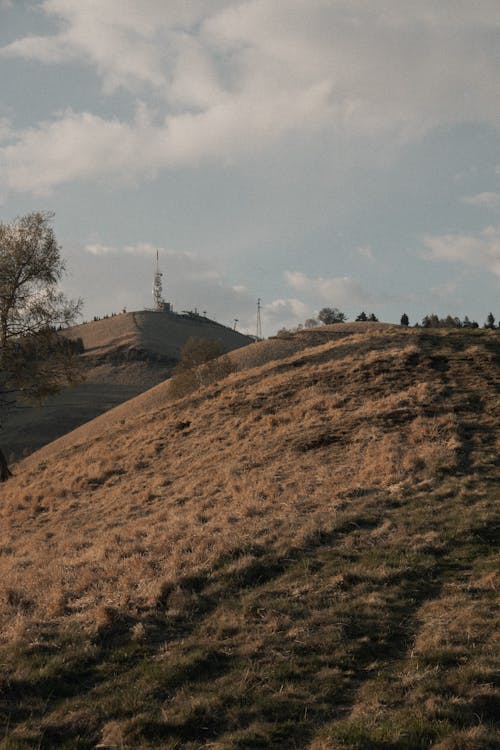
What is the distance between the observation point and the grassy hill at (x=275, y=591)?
7641 millimetres

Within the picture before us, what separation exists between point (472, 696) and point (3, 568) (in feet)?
40.7

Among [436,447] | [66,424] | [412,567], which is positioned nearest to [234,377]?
[436,447]

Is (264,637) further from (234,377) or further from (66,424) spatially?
(66,424)

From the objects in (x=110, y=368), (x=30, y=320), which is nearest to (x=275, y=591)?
(x=30, y=320)

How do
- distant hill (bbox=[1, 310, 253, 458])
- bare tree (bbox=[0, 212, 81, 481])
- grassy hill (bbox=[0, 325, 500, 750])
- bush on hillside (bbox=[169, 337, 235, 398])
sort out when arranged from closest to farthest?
grassy hill (bbox=[0, 325, 500, 750]) → bare tree (bbox=[0, 212, 81, 481]) → bush on hillside (bbox=[169, 337, 235, 398]) → distant hill (bbox=[1, 310, 253, 458])

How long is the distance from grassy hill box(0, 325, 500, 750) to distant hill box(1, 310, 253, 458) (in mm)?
36135

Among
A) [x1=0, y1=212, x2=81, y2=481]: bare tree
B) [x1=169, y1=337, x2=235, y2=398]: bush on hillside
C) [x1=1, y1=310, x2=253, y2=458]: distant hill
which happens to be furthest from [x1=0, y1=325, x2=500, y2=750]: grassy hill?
[x1=1, y1=310, x2=253, y2=458]: distant hill

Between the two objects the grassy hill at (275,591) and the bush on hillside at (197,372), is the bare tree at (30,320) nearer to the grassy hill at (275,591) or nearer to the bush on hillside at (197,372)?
the grassy hill at (275,591)

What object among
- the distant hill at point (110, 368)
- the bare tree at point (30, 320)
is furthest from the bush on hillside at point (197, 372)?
the bare tree at point (30, 320)

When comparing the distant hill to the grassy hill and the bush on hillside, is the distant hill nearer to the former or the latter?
the bush on hillside

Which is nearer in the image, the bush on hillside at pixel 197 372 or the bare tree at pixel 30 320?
the bare tree at pixel 30 320

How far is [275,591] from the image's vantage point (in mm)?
11656

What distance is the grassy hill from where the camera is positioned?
764cm

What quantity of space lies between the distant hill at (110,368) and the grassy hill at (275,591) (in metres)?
36.1
